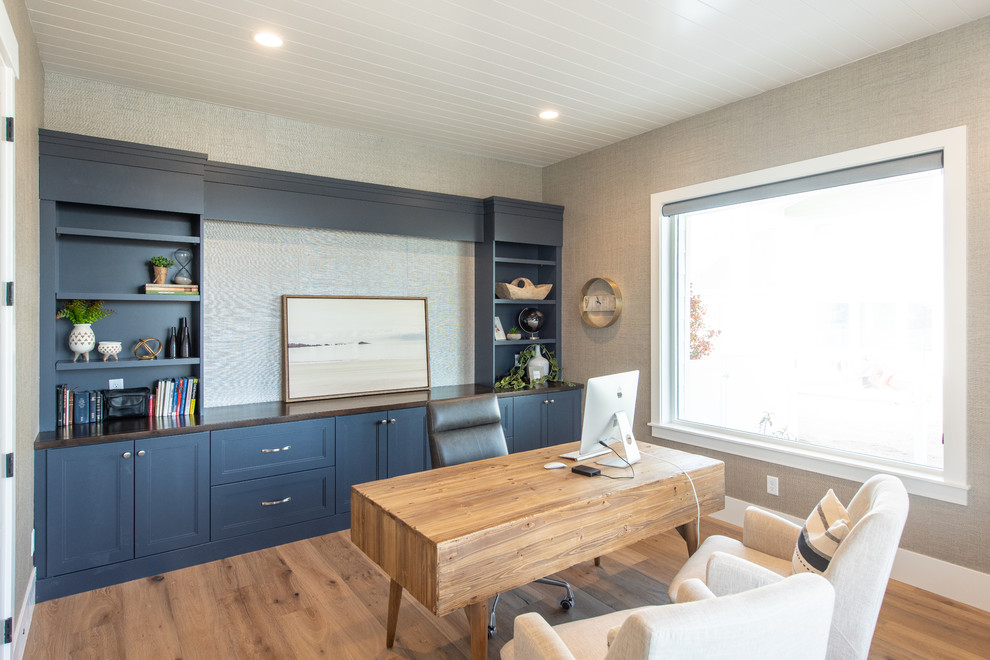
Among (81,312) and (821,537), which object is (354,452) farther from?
(821,537)

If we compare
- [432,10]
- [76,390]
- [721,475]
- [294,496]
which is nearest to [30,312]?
[76,390]

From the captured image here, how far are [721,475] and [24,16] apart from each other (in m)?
3.76

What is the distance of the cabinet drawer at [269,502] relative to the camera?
311cm

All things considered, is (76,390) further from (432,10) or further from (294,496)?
(432,10)

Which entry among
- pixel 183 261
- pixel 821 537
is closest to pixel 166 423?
pixel 183 261

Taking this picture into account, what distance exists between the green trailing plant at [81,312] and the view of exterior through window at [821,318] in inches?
144

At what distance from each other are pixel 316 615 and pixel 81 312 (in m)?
2.05

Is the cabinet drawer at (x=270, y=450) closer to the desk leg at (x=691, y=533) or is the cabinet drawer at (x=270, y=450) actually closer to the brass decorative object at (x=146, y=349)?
the brass decorative object at (x=146, y=349)

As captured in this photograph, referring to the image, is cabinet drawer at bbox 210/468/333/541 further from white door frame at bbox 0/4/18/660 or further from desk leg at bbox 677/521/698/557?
desk leg at bbox 677/521/698/557

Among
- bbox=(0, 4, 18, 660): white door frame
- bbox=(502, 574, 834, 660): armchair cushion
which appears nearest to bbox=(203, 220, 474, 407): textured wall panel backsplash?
bbox=(0, 4, 18, 660): white door frame

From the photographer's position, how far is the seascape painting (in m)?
3.81

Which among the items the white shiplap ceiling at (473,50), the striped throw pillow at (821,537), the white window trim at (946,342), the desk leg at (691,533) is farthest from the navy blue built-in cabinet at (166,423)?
the striped throw pillow at (821,537)

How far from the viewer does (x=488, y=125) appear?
399cm

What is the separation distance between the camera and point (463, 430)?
2799 mm
